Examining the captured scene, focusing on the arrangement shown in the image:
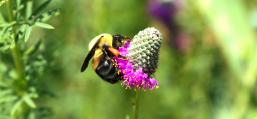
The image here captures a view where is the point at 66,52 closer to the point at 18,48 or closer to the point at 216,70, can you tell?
the point at 216,70

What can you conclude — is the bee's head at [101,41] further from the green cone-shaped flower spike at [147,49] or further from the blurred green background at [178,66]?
the blurred green background at [178,66]

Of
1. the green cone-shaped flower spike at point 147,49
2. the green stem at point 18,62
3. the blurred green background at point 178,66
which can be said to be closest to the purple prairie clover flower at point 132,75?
the green cone-shaped flower spike at point 147,49

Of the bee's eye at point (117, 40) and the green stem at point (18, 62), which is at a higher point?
the bee's eye at point (117, 40)

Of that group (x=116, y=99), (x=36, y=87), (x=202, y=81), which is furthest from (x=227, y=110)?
(x=36, y=87)

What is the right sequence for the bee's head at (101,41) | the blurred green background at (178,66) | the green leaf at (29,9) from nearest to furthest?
the bee's head at (101,41)
the green leaf at (29,9)
the blurred green background at (178,66)

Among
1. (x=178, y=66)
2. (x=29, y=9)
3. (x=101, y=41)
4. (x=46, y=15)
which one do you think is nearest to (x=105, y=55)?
(x=101, y=41)

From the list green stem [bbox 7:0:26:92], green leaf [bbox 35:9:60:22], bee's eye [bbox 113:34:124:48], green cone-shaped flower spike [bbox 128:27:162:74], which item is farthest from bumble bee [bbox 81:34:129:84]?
green stem [bbox 7:0:26:92]
